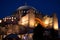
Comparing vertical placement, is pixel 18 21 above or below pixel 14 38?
above

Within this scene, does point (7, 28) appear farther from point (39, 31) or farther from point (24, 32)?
point (39, 31)

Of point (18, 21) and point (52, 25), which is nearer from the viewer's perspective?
point (52, 25)

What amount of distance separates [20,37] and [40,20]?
998 cm

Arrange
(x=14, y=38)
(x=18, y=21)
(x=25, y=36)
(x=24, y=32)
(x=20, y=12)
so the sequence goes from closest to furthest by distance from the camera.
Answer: (x=14, y=38)
(x=25, y=36)
(x=24, y=32)
(x=18, y=21)
(x=20, y=12)

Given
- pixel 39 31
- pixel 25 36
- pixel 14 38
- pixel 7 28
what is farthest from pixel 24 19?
pixel 39 31

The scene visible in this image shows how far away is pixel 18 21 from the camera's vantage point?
1622 inches

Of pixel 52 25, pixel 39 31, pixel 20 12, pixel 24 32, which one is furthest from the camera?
pixel 20 12

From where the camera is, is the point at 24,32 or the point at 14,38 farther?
the point at 24,32

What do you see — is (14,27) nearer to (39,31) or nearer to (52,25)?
(52,25)

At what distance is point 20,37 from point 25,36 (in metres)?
1.00

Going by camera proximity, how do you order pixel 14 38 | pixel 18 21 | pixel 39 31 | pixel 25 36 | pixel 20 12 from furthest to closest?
1. pixel 20 12
2. pixel 18 21
3. pixel 25 36
4. pixel 14 38
5. pixel 39 31

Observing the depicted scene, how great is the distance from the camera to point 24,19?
129ft

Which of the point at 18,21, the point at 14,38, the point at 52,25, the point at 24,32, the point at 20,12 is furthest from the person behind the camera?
the point at 20,12

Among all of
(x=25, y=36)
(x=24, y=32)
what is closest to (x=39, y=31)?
(x=25, y=36)
